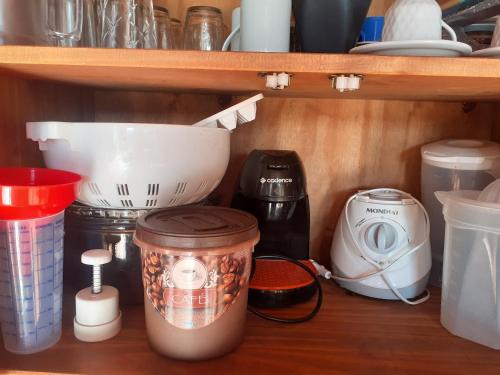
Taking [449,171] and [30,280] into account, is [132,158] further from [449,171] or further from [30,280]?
[449,171]

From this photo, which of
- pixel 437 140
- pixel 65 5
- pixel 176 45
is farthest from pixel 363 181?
pixel 65 5

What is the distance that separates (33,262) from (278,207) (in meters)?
0.38

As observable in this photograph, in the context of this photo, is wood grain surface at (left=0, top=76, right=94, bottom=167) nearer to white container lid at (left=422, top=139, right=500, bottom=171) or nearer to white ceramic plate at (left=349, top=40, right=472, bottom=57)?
white ceramic plate at (left=349, top=40, right=472, bottom=57)

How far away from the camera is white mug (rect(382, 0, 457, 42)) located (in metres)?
0.55

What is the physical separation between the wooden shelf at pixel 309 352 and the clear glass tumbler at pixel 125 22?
1.42 ft

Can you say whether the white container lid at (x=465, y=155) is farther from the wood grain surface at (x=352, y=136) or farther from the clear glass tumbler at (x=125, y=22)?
the clear glass tumbler at (x=125, y=22)

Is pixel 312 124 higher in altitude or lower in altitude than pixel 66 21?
lower

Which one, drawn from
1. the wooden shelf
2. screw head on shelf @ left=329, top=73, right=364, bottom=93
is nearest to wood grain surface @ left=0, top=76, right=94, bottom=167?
the wooden shelf

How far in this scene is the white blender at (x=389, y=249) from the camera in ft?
2.36

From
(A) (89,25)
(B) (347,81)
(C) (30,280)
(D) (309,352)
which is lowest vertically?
(D) (309,352)

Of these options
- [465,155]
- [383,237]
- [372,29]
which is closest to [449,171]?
[465,155]

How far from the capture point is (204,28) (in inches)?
30.2

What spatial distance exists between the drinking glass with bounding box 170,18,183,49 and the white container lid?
0.51m

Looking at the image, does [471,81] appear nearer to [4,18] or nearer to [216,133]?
[216,133]
